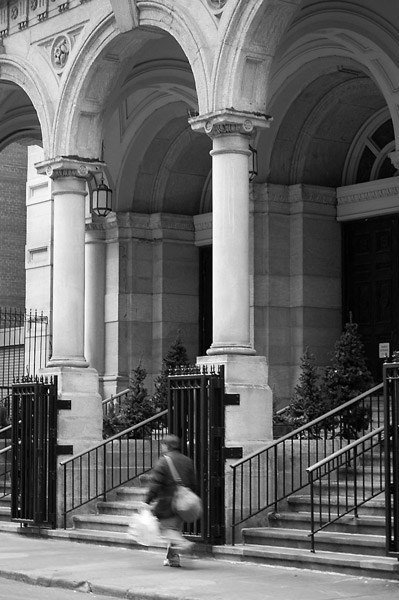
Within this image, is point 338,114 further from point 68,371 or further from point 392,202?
point 68,371

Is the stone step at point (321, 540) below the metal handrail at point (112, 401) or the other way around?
below

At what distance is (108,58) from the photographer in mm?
18688

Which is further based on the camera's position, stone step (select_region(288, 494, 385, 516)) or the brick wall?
the brick wall

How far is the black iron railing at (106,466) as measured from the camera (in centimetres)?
1817

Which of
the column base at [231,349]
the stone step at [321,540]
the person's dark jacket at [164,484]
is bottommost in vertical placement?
the stone step at [321,540]

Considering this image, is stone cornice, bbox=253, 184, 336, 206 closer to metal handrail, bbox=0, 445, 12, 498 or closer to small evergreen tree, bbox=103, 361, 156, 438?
small evergreen tree, bbox=103, 361, 156, 438

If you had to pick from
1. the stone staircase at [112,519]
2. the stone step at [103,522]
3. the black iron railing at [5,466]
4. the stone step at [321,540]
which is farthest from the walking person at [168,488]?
the black iron railing at [5,466]

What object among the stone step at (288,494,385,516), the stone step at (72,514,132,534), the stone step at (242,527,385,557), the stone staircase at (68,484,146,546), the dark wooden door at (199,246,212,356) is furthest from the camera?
the dark wooden door at (199,246,212,356)

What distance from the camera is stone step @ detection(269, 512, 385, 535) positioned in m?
Result: 14.3

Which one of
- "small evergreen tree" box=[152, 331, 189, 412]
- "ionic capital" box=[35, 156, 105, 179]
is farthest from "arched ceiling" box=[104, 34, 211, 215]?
"ionic capital" box=[35, 156, 105, 179]

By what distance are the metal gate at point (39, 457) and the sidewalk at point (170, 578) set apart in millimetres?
1804

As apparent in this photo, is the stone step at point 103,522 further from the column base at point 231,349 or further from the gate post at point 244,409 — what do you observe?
the column base at point 231,349

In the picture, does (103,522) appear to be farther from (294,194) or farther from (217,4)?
(294,194)

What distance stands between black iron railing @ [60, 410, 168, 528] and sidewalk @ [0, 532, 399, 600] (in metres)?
2.03
